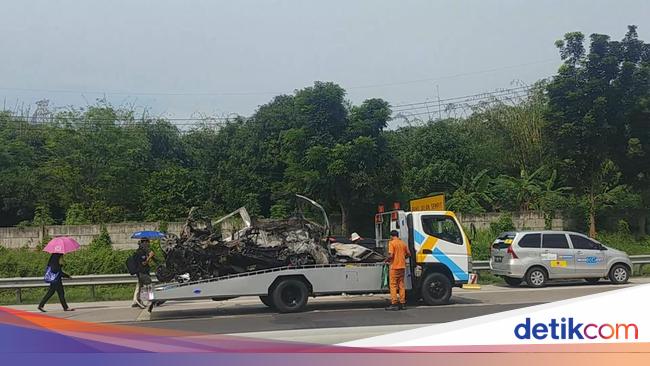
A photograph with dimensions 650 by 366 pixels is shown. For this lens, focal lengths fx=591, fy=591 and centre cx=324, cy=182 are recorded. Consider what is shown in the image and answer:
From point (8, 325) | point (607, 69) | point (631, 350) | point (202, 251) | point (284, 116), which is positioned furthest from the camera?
point (284, 116)

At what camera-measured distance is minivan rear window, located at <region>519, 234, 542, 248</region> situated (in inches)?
719

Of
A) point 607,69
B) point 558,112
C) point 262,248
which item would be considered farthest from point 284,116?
point 262,248

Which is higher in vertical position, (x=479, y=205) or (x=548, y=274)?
(x=479, y=205)

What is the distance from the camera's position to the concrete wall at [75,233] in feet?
82.8

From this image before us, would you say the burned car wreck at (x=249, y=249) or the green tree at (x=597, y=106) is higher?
the green tree at (x=597, y=106)

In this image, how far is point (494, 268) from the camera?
19.1 m

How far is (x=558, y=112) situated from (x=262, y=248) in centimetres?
1694

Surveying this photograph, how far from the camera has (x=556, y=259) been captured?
1811 cm

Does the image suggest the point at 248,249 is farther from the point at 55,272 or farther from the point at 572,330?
the point at 572,330

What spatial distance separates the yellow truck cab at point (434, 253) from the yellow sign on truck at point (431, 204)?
0.72 feet

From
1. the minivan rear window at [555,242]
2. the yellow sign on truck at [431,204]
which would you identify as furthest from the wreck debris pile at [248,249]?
the minivan rear window at [555,242]

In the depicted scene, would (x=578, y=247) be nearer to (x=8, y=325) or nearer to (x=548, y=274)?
(x=548, y=274)

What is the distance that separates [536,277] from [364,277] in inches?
297

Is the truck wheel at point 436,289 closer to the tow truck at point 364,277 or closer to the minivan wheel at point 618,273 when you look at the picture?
the tow truck at point 364,277
